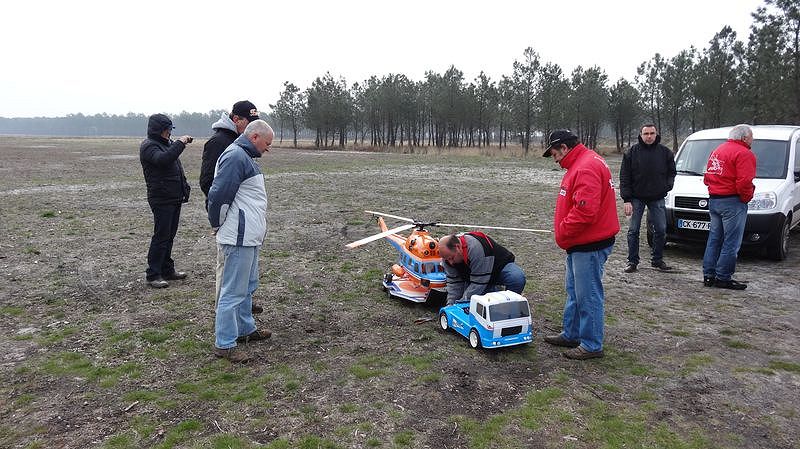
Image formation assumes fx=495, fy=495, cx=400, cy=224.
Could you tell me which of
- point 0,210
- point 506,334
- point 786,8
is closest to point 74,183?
point 0,210

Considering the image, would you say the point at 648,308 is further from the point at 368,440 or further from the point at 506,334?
the point at 368,440

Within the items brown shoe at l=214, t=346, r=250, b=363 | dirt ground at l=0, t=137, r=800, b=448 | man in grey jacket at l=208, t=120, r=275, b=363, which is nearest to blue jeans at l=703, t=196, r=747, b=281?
dirt ground at l=0, t=137, r=800, b=448

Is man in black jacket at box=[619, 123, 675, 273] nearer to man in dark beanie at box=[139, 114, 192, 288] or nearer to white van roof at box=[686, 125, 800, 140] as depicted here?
white van roof at box=[686, 125, 800, 140]

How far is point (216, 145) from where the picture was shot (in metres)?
5.86

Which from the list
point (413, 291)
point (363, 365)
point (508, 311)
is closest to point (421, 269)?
point (413, 291)

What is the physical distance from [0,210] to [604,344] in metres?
15.3

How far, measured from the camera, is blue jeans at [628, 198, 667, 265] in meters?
8.52

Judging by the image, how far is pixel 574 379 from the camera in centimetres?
473

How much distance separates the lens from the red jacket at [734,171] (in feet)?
23.6

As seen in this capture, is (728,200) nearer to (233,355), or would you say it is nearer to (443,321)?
(443,321)

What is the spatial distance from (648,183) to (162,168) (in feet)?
25.4

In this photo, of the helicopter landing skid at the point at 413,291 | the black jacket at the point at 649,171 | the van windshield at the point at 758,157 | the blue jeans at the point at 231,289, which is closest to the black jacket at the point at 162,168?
the blue jeans at the point at 231,289

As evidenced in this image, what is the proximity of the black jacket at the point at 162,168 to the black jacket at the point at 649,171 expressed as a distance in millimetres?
7121

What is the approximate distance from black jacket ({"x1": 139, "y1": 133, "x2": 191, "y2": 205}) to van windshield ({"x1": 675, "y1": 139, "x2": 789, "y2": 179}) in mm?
9272
